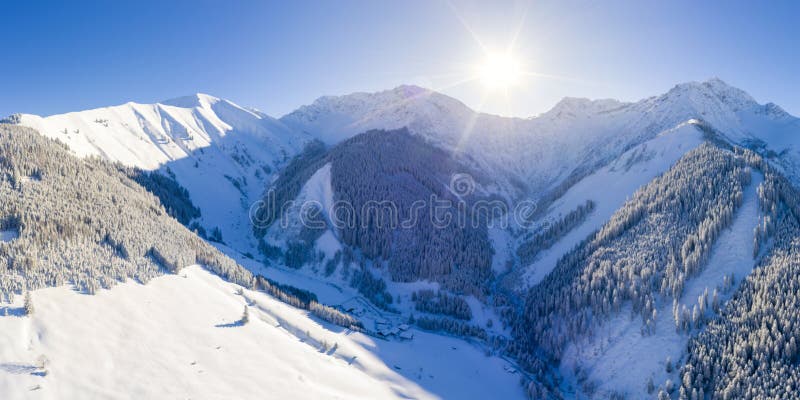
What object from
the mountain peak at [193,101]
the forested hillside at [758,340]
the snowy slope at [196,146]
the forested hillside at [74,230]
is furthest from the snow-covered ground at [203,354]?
the mountain peak at [193,101]

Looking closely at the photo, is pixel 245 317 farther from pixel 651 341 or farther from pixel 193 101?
pixel 193 101

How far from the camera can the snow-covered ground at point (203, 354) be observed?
2822cm

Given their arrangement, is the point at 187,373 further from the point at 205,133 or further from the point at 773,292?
the point at 205,133

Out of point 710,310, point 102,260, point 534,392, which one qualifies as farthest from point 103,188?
point 710,310

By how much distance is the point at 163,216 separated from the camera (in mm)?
66125

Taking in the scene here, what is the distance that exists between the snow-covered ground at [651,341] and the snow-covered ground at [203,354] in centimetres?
1144

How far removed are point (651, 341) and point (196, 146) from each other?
13668cm

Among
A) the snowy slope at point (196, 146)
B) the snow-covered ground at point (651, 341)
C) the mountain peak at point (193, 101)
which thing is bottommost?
the snow-covered ground at point (651, 341)

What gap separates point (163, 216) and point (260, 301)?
29.2m

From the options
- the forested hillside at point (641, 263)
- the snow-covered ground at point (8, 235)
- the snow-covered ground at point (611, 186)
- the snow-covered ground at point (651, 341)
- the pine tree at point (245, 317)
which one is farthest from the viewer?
the snow-covered ground at point (611, 186)

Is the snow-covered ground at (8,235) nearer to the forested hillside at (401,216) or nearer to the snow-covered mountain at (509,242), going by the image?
the snow-covered mountain at (509,242)

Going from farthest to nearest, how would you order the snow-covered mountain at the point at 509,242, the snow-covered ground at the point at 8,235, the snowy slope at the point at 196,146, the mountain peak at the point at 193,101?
the mountain peak at the point at 193,101 → the snowy slope at the point at 196,146 → the snow-covered mountain at the point at 509,242 → the snow-covered ground at the point at 8,235

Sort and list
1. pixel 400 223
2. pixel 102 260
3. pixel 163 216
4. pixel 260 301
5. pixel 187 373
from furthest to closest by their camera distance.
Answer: pixel 400 223
pixel 163 216
pixel 260 301
pixel 102 260
pixel 187 373

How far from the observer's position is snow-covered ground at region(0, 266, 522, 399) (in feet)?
92.6
